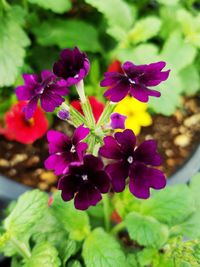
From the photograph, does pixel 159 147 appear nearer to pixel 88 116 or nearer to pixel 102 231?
pixel 102 231

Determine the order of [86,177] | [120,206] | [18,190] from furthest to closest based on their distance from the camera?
[18,190] < [120,206] < [86,177]

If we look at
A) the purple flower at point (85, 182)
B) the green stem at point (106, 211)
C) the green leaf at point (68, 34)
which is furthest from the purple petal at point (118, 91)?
the green leaf at point (68, 34)

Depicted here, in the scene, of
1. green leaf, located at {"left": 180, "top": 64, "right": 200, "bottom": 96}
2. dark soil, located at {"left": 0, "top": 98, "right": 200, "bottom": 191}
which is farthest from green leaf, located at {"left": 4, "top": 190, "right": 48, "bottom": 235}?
green leaf, located at {"left": 180, "top": 64, "right": 200, "bottom": 96}

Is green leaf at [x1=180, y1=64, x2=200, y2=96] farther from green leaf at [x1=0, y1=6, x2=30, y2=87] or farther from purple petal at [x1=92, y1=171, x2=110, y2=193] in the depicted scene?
purple petal at [x1=92, y1=171, x2=110, y2=193]

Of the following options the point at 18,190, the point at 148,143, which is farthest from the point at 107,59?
the point at 148,143

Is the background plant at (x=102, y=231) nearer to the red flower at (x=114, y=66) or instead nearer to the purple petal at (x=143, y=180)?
the purple petal at (x=143, y=180)

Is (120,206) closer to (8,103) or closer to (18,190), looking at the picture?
(18,190)

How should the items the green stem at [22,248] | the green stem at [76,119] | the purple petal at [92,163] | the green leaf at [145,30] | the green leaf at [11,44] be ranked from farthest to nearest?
the green leaf at [145,30] < the green leaf at [11,44] < the green stem at [22,248] < the green stem at [76,119] < the purple petal at [92,163]
